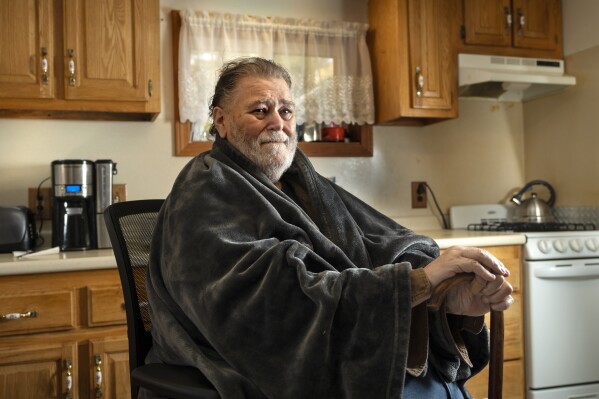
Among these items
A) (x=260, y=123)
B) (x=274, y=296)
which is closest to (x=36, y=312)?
(x=260, y=123)

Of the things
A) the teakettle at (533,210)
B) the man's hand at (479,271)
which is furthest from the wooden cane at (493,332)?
the teakettle at (533,210)

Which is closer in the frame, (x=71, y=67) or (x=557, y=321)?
(x=71, y=67)

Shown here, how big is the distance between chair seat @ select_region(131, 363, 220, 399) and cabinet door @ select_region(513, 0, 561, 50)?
8.15ft

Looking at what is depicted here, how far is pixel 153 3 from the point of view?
236cm

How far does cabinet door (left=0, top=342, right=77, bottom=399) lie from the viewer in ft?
6.16

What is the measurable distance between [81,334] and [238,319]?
110cm

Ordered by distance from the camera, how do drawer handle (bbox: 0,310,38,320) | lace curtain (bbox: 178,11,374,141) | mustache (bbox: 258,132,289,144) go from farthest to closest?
lace curtain (bbox: 178,11,374,141) < drawer handle (bbox: 0,310,38,320) < mustache (bbox: 258,132,289,144)

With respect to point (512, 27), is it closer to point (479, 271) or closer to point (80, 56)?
point (80, 56)

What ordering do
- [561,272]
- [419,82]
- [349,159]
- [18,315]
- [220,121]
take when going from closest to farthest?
1. [220,121]
2. [18,315]
3. [561,272]
4. [419,82]
5. [349,159]

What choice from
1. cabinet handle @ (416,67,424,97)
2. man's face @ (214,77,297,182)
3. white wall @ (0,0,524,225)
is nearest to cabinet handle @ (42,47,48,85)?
white wall @ (0,0,524,225)

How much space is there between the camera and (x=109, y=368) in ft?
6.53

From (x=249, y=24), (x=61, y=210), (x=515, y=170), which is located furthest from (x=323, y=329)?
(x=515, y=170)

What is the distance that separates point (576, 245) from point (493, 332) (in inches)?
64.6

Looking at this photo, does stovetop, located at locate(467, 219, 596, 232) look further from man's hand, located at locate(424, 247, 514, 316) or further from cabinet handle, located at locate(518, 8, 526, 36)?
man's hand, located at locate(424, 247, 514, 316)
